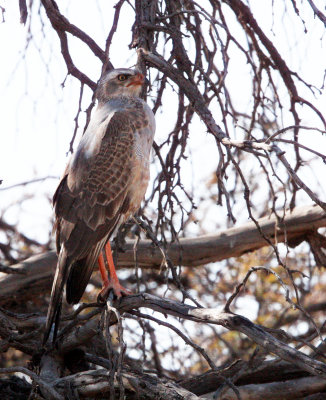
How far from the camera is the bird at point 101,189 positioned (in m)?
4.46

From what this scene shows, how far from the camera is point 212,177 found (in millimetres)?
8156

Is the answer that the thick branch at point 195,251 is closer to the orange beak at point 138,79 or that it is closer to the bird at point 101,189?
the bird at point 101,189

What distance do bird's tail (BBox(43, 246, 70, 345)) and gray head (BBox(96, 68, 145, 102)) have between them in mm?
1398

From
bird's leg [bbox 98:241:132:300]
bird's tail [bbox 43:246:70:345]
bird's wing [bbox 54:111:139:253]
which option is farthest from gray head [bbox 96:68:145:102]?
bird's tail [bbox 43:246:70:345]

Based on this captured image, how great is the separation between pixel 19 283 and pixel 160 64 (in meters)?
2.25

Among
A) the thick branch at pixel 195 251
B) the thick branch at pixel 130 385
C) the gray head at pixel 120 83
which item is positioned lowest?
the thick branch at pixel 130 385

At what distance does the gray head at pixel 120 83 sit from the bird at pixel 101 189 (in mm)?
269

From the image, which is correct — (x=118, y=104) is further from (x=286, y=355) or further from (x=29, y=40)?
(x=286, y=355)

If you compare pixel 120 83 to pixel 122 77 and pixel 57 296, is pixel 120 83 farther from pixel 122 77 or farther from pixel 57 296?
pixel 57 296

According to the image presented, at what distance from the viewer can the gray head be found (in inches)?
201

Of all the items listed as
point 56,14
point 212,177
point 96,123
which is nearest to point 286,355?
point 96,123

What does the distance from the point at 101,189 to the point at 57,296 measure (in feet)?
2.76

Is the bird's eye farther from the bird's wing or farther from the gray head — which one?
the bird's wing

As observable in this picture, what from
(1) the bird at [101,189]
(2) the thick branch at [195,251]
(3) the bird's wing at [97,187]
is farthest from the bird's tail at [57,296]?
(2) the thick branch at [195,251]
